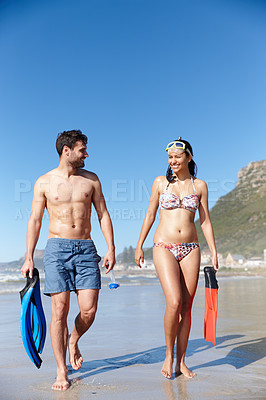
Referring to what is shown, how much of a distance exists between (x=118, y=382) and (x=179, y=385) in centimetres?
49

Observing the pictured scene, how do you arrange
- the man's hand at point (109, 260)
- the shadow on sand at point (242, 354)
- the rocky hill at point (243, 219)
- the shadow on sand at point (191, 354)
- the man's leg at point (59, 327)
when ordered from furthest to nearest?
1. the rocky hill at point (243, 219)
2. the shadow on sand at point (242, 354)
3. the shadow on sand at point (191, 354)
4. the man's hand at point (109, 260)
5. the man's leg at point (59, 327)

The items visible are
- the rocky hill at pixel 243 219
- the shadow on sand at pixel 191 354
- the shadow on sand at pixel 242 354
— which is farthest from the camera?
the rocky hill at pixel 243 219

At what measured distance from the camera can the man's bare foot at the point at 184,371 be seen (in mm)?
3684

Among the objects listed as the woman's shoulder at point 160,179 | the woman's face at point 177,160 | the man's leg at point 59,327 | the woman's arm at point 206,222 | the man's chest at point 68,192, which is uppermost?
the woman's face at point 177,160

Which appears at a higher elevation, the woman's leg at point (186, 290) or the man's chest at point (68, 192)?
the man's chest at point (68, 192)

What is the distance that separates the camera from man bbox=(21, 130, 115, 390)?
366 cm

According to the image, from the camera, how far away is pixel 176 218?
3.98m

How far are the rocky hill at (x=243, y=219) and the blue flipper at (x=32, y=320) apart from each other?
8574cm

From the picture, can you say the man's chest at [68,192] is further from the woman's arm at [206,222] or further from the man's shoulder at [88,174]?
the woman's arm at [206,222]

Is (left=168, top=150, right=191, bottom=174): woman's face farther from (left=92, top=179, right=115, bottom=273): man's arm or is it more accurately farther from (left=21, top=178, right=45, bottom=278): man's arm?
(left=21, top=178, right=45, bottom=278): man's arm

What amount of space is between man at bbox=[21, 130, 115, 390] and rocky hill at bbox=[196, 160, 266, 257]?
85442 millimetres

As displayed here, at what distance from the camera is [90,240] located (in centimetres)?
391

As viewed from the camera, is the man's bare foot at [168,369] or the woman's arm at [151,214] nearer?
the man's bare foot at [168,369]

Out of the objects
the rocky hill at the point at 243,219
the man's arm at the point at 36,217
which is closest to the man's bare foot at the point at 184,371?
the man's arm at the point at 36,217
